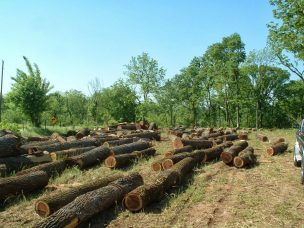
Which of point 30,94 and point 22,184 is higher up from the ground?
point 30,94

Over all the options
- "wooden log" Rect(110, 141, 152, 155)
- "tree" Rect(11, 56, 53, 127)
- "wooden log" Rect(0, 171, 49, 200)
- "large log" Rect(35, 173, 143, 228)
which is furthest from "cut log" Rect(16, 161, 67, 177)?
"tree" Rect(11, 56, 53, 127)

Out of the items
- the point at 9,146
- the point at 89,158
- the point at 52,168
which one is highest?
the point at 9,146

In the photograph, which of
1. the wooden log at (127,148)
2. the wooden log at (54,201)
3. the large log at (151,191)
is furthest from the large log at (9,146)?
the large log at (151,191)

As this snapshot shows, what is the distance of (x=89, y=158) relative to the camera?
12.4 metres

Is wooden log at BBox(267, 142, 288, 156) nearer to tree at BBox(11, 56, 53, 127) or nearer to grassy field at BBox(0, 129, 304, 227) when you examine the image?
grassy field at BBox(0, 129, 304, 227)

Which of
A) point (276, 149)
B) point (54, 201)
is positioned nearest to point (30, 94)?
point (276, 149)

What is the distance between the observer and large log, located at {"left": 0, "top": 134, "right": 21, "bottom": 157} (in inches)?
459

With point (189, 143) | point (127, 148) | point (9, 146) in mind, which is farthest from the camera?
point (189, 143)

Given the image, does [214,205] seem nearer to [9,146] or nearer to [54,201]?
[54,201]

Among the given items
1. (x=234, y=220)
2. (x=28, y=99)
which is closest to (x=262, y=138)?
(x=234, y=220)

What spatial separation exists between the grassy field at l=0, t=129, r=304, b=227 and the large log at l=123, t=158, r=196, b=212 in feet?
0.49

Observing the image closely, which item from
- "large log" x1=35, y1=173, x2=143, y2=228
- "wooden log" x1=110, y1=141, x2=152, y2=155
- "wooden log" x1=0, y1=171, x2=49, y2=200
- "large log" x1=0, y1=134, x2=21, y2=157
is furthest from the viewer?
"wooden log" x1=110, y1=141, x2=152, y2=155

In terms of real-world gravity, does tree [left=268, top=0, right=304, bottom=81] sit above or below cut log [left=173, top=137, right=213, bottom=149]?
above

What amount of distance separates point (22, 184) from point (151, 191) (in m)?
3.29
